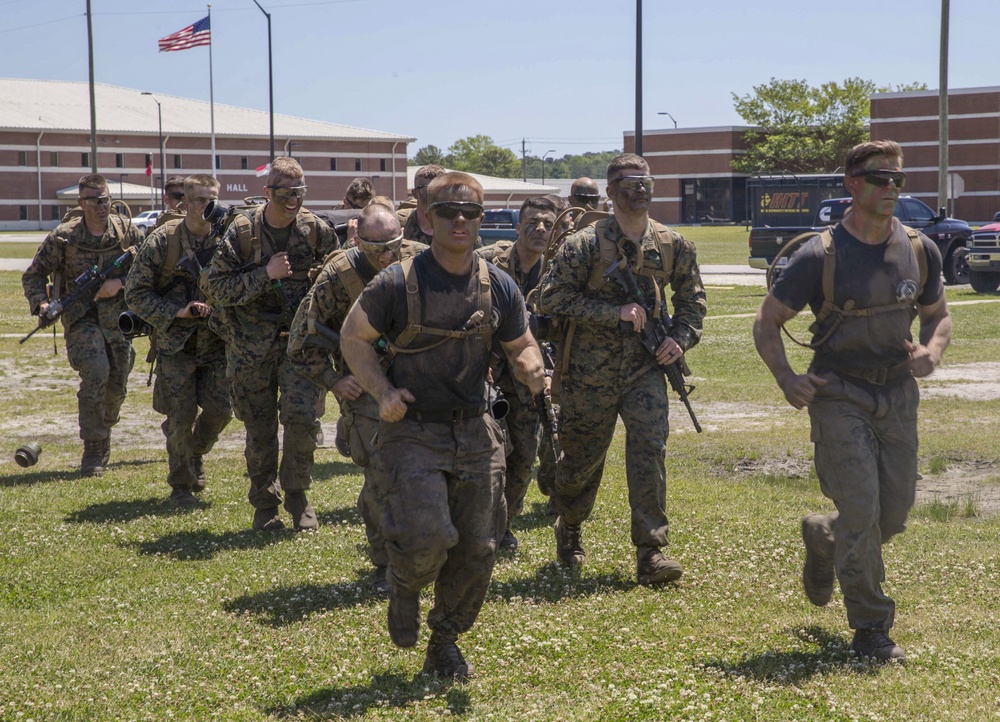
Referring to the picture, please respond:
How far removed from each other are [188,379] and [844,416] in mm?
5234

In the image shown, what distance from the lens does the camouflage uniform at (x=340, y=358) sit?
649 cm

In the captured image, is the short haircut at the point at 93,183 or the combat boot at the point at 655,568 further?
the short haircut at the point at 93,183

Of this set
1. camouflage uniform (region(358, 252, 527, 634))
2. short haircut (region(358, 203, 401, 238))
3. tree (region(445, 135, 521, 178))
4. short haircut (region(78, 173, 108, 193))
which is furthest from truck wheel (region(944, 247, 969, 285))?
tree (region(445, 135, 521, 178))

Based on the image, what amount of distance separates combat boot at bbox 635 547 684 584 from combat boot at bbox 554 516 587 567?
22.1 inches

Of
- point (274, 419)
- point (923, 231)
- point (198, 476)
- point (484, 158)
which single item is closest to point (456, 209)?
point (274, 419)

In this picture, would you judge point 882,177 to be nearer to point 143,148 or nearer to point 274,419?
point 274,419

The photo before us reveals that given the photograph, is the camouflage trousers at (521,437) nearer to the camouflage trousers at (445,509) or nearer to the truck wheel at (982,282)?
the camouflage trousers at (445,509)

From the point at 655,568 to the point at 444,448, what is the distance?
6.53ft

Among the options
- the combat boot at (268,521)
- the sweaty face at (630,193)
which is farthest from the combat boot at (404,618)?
the combat boot at (268,521)

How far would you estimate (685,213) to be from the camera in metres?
95.4

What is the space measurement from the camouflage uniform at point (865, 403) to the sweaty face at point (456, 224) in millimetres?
1481

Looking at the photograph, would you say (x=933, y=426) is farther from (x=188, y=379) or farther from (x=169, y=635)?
(x=169, y=635)

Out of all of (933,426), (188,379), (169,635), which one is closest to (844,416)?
(169,635)

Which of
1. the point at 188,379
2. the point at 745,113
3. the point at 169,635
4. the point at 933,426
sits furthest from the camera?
the point at 745,113
